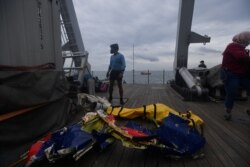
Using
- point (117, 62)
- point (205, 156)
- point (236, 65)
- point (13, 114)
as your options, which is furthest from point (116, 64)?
point (205, 156)

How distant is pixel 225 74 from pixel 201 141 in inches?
76.7

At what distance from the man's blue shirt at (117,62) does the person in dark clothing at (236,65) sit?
249 centimetres

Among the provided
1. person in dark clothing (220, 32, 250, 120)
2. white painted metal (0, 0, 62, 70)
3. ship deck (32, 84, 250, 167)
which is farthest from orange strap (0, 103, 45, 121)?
person in dark clothing (220, 32, 250, 120)

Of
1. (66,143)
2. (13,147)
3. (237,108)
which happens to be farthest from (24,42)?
(237,108)

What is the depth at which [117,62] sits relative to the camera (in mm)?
5559

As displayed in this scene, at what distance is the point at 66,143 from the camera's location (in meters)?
2.19

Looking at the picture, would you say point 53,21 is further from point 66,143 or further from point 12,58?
point 66,143

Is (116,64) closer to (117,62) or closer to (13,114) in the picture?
(117,62)

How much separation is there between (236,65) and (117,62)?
9.08 ft

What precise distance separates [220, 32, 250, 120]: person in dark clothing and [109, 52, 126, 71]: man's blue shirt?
8.16ft

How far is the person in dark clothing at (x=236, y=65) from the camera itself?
3.68 meters

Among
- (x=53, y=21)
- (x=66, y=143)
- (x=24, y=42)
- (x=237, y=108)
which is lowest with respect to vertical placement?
(x=237, y=108)

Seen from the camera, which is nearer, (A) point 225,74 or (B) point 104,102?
(A) point 225,74

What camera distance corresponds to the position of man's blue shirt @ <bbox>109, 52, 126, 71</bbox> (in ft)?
18.2
